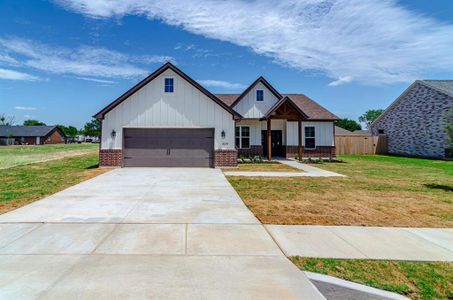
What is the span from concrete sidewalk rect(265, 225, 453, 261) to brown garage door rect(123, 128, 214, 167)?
11.1 m

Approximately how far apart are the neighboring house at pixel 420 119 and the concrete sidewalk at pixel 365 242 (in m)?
22.1

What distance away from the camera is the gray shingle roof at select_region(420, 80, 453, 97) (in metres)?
23.9

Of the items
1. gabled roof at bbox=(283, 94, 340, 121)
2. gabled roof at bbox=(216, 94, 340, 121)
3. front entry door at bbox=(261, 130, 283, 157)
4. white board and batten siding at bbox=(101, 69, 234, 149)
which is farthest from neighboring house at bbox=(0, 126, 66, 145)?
gabled roof at bbox=(283, 94, 340, 121)

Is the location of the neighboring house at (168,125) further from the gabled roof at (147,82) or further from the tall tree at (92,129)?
the tall tree at (92,129)

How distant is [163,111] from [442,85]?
85.3 feet

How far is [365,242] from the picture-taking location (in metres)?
4.99

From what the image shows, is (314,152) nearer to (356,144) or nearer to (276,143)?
(276,143)

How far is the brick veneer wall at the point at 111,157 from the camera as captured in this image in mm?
15773

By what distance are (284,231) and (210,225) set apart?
152cm

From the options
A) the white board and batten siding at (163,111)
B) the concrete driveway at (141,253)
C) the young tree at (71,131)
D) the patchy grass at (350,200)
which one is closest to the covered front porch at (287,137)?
the white board and batten siding at (163,111)

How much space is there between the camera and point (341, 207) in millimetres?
7445

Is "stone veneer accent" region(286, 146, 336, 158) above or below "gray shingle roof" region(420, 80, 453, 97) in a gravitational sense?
below

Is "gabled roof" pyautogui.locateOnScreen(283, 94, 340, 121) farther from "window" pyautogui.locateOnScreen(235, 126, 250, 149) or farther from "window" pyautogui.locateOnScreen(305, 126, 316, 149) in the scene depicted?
"window" pyautogui.locateOnScreen(235, 126, 250, 149)

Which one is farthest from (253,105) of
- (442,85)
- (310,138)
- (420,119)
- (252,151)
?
(442,85)
